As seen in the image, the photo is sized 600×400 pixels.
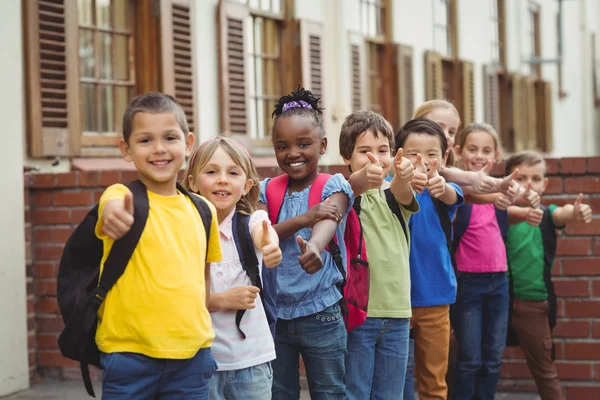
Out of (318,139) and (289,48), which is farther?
(289,48)

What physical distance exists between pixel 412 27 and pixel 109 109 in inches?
252

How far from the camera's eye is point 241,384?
140 inches

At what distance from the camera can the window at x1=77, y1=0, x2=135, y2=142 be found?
24.5ft

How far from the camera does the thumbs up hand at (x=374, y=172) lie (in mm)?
3863

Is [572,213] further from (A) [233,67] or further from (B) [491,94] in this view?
(B) [491,94]

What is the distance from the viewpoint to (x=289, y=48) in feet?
33.2

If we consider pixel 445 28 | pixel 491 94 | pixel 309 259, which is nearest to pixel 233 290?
pixel 309 259

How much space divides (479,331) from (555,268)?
909 millimetres

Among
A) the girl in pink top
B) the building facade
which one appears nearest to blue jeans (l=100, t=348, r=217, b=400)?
the girl in pink top

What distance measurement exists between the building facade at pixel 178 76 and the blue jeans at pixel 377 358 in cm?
201

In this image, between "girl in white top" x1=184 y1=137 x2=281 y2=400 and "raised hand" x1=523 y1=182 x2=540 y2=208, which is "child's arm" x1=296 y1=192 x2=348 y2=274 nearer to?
"girl in white top" x1=184 y1=137 x2=281 y2=400

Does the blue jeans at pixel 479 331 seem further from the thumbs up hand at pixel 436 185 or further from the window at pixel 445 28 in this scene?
the window at pixel 445 28

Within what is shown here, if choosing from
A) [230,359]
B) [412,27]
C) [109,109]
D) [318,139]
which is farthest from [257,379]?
[412,27]

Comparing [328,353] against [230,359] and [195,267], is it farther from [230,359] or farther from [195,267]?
[195,267]
